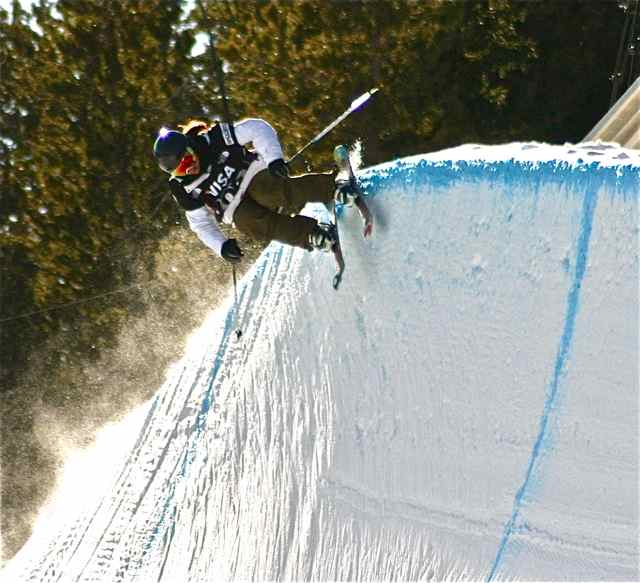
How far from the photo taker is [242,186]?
260 inches

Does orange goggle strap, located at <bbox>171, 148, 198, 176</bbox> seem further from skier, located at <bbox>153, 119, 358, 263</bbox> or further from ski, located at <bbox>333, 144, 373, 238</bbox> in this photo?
ski, located at <bbox>333, 144, 373, 238</bbox>

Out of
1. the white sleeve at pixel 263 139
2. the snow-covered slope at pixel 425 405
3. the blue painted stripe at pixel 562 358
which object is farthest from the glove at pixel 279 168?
the blue painted stripe at pixel 562 358

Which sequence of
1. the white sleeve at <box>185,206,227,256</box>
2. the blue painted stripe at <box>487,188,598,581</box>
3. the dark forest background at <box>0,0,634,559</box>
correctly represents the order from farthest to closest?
the dark forest background at <box>0,0,634,559</box>, the white sleeve at <box>185,206,227,256</box>, the blue painted stripe at <box>487,188,598,581</box>

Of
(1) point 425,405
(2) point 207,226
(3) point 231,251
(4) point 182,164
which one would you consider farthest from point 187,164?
(1) point 425,405

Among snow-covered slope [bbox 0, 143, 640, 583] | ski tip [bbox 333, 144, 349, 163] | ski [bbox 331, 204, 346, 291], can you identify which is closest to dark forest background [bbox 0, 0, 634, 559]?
snow-covered slope [bbox 0, 143, 640, 583]

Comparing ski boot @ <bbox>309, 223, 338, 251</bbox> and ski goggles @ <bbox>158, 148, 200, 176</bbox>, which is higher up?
ski goggles @ <bbox>158, 148, 200, 176</bbox>

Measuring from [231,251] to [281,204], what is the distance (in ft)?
1.33

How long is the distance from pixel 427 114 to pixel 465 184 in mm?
5890

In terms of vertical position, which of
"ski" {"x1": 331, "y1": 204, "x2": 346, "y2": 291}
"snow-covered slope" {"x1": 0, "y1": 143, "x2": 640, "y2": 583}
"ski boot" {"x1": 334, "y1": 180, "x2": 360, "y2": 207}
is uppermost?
"ski boot" {"x1": 334, "y1": 180, "x2": 360, "y2": 207}

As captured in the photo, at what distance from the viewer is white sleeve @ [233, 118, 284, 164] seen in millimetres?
6320

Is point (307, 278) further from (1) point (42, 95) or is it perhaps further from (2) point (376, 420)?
(1) point (42, 95)

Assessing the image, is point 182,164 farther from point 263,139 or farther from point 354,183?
point 354,183

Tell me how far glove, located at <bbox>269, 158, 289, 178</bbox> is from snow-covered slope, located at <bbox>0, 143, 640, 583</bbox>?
47cm

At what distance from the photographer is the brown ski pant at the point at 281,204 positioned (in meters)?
6.47
